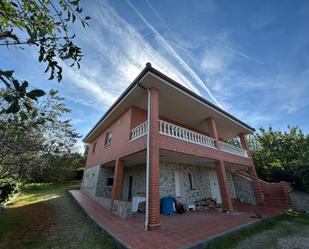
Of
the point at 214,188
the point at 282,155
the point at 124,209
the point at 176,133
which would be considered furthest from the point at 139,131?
the point at 282,155

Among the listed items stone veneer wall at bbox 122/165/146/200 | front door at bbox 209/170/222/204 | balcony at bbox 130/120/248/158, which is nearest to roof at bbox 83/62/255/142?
balcony at bbox 130/120/248/158

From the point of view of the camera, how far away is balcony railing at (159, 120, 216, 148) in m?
7.66

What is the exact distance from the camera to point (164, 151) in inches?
301

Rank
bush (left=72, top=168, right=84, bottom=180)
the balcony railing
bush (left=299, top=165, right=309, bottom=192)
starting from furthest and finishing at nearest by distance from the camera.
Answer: bush (left=72, top=168, right=84, bottom=180) → bush (left=299, top=165, right=309, bottom=192) → the balcony railing

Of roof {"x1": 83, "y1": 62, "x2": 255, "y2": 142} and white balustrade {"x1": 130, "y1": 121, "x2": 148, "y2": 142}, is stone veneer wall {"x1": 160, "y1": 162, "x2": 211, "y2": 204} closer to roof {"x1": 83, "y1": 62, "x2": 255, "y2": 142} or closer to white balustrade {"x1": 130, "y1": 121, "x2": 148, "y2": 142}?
white balustrade {"x1": 130, "y1": 121, "x2": 148, "y2": 142}

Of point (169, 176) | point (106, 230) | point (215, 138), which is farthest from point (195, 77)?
point (106, 230)

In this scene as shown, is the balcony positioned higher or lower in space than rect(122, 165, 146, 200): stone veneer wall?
higher

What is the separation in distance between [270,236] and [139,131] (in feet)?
22.2

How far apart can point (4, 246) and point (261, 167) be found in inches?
751

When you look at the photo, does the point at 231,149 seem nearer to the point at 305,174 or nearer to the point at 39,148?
the point at 305,174

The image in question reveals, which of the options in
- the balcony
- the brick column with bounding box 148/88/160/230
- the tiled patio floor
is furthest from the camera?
the balcony

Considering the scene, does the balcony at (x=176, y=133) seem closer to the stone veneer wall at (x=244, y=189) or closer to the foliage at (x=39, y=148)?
the foliage at (x=39, y=148)

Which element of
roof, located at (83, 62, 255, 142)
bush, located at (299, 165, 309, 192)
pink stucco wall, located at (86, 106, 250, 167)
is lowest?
bush, located at (299, 165, 309, 192)

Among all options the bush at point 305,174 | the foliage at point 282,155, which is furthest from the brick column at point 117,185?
the foliage at point 282,155
